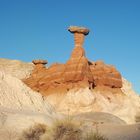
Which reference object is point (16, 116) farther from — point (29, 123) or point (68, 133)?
point (68, 133)

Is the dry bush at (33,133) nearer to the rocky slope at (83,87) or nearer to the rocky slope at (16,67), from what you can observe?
the rocky slope at (83,87)

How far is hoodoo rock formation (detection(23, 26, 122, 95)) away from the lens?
56188mm

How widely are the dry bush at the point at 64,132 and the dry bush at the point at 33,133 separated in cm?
91

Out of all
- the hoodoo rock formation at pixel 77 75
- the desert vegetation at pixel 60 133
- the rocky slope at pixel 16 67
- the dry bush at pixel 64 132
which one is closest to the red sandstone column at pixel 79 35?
the hoodoo rock formation at pixel 77 75

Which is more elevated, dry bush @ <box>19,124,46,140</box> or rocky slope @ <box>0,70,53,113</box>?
rocky slope @ <box>0,70,53,113</box>

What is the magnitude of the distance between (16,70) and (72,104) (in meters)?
46.2

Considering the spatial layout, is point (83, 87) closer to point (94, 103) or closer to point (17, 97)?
point (94, 103)

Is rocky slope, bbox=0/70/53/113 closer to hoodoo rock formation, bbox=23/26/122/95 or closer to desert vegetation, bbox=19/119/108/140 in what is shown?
desert vegetation, bbox=19/119/108/140

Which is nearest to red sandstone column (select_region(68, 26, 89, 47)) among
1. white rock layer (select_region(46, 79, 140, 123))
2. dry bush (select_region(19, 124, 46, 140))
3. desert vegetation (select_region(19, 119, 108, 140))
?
white rock layer (select_region(46, 79, 140, 123))

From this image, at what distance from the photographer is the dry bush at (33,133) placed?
728 inches

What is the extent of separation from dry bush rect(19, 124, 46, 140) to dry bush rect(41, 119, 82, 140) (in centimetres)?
91

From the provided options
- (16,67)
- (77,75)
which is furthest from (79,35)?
(16,67)

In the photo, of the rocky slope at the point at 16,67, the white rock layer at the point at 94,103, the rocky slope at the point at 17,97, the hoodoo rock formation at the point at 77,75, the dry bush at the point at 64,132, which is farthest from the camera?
the rocky slope at the point at 16,67

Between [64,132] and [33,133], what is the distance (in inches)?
81.0
